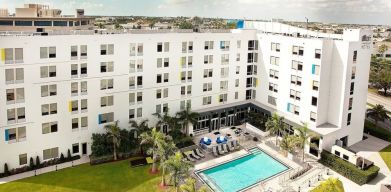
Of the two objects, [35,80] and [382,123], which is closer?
[35,80]

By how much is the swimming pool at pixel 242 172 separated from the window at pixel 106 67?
61.4 feet

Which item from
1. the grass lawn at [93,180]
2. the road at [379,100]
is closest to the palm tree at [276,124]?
the grass lawn at [93,180]

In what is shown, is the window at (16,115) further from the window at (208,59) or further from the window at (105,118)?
the window at (208,59)

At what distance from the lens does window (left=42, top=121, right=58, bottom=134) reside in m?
40.9

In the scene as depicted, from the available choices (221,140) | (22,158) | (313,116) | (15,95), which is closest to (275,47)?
(313,116)

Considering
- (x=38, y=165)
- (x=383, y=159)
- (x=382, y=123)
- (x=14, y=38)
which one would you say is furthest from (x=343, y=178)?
(x=14, y=38)

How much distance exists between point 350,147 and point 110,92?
37.0m

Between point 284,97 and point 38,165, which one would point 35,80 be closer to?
A: point 38,165

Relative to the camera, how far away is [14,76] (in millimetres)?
37938

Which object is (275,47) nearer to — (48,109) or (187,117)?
(187,117)

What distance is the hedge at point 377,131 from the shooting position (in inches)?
2080

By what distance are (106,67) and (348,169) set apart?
34836 millimetres

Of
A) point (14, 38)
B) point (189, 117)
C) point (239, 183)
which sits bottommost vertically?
point (239, 183)

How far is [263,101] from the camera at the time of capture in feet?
189
